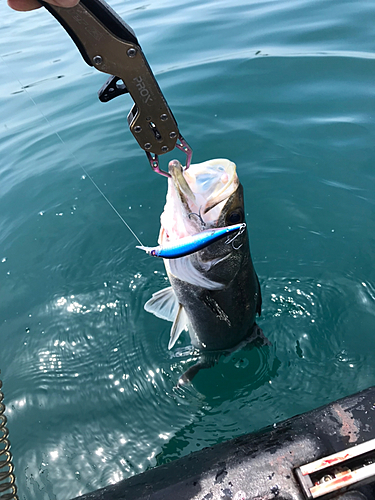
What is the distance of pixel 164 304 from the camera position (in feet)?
11.3

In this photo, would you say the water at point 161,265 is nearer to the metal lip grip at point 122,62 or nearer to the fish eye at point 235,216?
the fish eye at point 235,216

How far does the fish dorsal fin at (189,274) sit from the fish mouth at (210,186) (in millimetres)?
357

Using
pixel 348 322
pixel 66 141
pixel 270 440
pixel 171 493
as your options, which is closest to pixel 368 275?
pixel 348 322

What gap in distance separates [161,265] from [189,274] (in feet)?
5.79

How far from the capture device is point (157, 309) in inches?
135

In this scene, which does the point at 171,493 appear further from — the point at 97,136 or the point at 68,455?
the point at 97,136

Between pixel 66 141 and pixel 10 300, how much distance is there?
11.3 feet

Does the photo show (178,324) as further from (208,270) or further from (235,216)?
(235,216)

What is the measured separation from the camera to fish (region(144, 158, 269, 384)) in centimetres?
260

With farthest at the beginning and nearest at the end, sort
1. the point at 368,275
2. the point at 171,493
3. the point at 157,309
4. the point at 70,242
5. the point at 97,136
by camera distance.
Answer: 1. the point at 97,136
2. the point at 70,242
3. the point at 368,275
4. the point at 157,309
5. the point at 171,493

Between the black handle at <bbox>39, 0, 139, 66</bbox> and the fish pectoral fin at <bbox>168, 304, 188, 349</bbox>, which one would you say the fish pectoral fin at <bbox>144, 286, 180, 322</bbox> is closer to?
the fish pectoral fin at <bbox>168, 304, 188, 349</bbox>

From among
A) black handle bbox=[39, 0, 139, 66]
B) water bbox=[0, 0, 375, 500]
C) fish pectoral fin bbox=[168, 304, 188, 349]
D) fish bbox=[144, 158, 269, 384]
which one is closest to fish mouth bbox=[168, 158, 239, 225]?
A: fish bbox=[144, 158, 269, 384]

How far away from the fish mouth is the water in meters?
1.76

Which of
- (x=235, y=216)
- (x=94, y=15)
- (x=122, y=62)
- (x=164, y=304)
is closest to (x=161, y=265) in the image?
(x=164, y=304)
